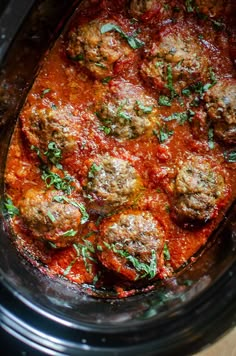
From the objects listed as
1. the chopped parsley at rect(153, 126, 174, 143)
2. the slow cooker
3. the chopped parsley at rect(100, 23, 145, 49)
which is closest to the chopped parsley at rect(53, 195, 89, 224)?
the slow cooker

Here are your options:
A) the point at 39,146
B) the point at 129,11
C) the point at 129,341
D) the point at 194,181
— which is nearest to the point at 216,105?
the point at 194,181

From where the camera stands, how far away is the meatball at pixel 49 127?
4.54 metres

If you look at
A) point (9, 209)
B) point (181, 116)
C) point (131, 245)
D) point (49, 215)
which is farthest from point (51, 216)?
point (181, 116)

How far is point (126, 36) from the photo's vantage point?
454cm

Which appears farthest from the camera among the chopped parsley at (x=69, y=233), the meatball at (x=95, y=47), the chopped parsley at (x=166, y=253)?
the chopped parsley at (x=166, y=253)

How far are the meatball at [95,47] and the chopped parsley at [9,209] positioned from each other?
3.25 ft

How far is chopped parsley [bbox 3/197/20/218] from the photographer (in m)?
4.68

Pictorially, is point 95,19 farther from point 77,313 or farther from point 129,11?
point 77,313

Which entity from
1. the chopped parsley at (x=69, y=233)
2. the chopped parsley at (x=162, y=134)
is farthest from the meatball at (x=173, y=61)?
the chopped parsley at (x=69, y=233)

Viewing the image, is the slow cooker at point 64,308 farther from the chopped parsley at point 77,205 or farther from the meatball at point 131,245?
the chopped parsley at point 77,205

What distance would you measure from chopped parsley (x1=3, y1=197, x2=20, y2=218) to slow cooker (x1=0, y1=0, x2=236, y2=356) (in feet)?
0.58

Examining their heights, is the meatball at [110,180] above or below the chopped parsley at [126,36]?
below

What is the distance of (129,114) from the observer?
456 centimetres

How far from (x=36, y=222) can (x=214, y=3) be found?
1.77m
